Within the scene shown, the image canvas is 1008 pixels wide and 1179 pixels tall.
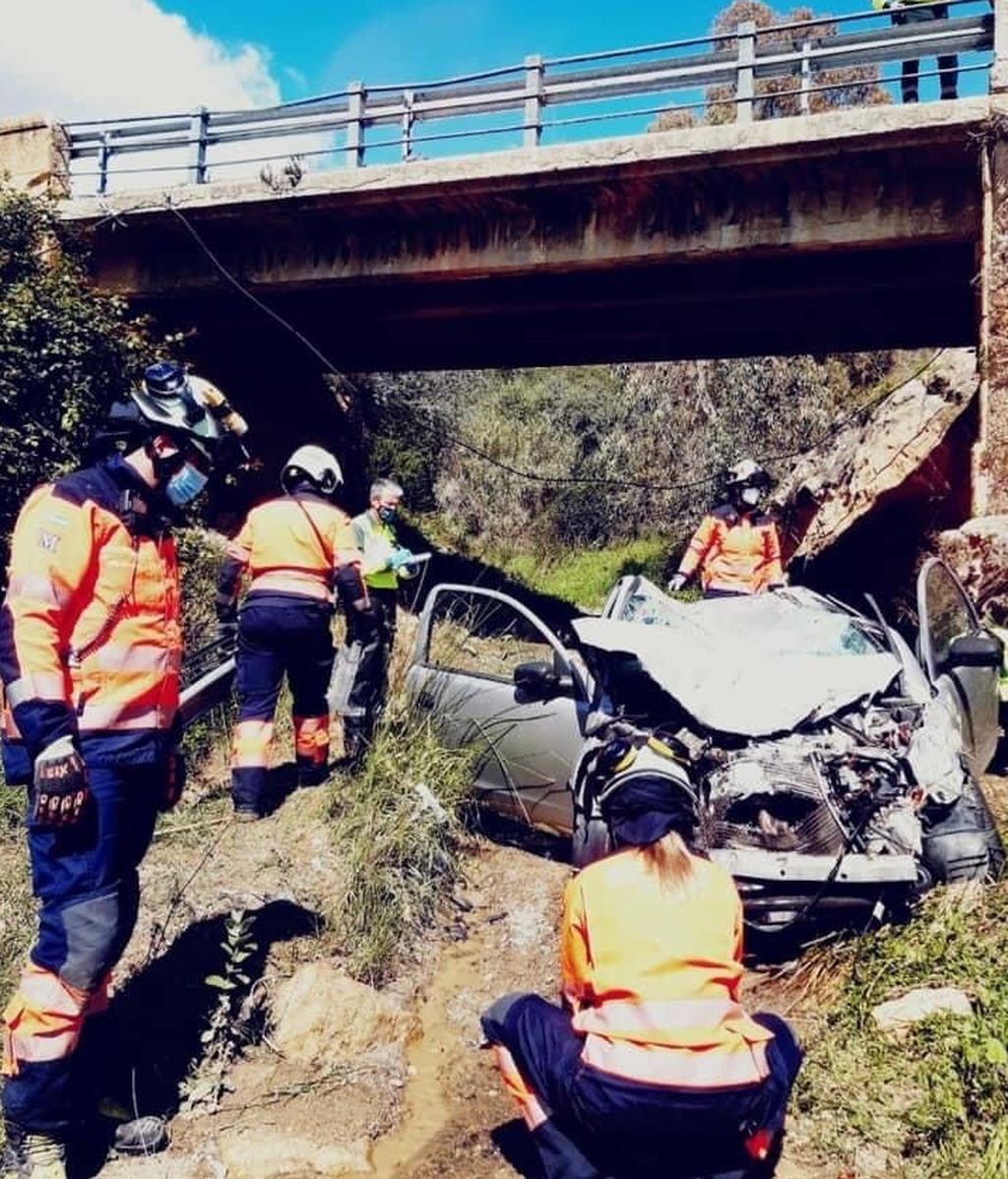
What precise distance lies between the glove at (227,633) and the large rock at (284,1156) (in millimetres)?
3022

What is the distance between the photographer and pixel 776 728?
14.3 ft

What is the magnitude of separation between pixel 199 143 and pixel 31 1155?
35.9 ft

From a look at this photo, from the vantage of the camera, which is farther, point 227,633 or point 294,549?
point 227,633

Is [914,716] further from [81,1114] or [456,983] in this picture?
[81,1114]

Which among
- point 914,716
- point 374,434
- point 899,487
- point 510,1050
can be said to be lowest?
point 510,1050

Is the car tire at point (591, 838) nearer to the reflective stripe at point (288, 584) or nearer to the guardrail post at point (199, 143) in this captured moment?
the reflective stripe at point (288, 584)

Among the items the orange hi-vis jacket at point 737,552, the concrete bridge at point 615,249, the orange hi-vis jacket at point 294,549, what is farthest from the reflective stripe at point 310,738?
the concrete bridge at point 615,249

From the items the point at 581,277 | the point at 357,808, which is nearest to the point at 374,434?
the point at 581,277

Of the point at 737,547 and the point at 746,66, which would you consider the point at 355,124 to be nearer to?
the point at 746,66

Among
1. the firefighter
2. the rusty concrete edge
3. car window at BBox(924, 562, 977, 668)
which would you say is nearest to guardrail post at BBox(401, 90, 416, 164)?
the rusty concrete edge

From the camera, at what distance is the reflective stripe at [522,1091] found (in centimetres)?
285

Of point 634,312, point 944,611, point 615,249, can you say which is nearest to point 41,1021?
point 944,611

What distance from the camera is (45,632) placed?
306cm

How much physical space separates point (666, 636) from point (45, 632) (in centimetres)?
267
